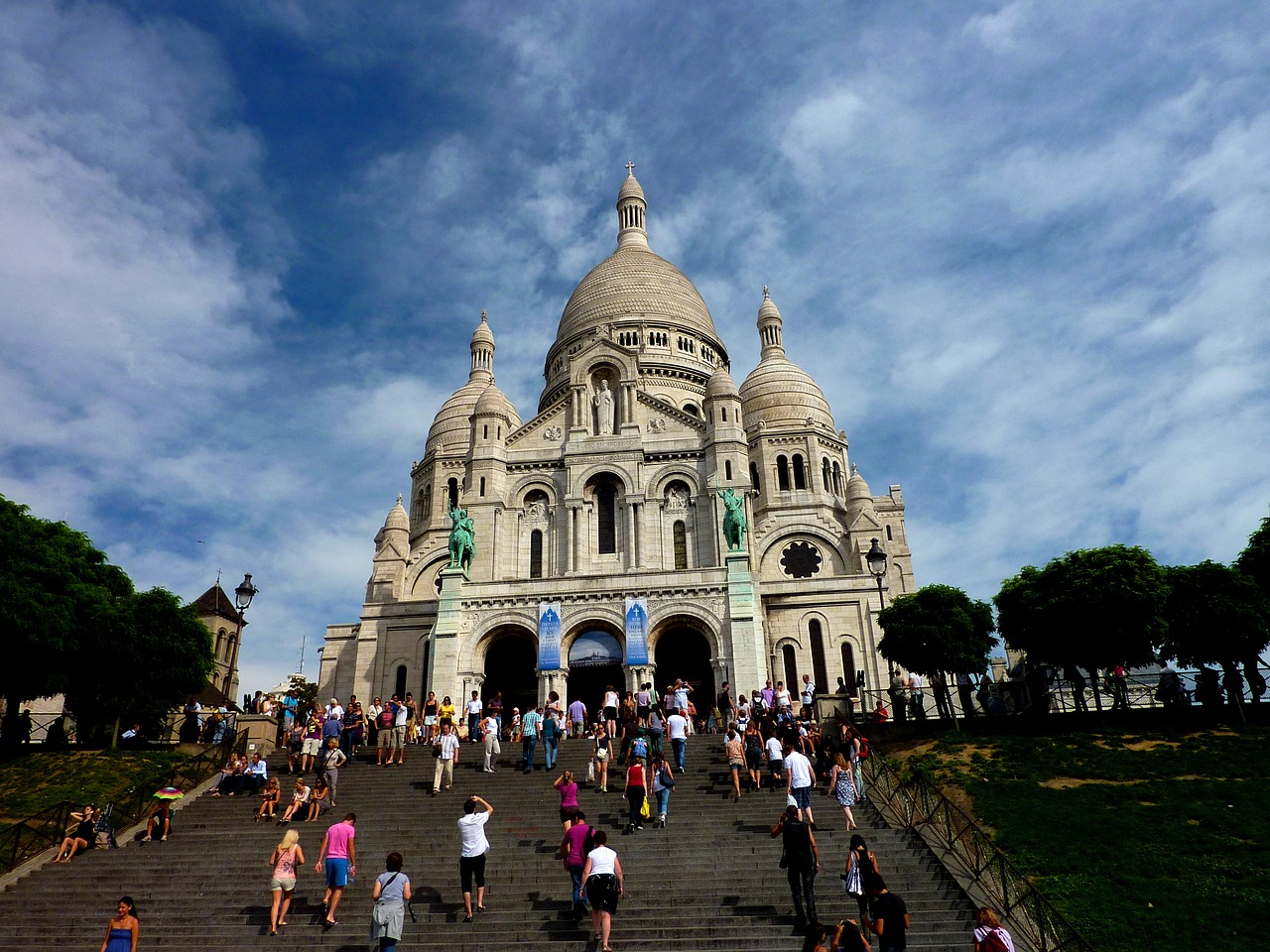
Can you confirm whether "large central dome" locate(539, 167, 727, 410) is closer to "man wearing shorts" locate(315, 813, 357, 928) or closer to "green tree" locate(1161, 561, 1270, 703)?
"green tree" locate(1161, 561, 1270, 703)

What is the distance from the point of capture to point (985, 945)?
10883 mm

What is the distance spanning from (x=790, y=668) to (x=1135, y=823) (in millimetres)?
25046

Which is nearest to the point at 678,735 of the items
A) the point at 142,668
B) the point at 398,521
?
the point at 142,668

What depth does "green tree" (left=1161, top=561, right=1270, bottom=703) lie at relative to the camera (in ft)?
95.1

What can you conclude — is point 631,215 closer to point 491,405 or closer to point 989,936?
point 491,405

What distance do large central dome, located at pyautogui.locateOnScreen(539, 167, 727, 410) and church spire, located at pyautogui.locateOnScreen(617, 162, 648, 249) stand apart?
14.1ft

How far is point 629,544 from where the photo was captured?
135ft

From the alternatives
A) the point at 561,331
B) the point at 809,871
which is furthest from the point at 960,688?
the point at 561,331

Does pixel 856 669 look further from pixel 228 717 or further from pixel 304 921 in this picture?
pixel 304 921

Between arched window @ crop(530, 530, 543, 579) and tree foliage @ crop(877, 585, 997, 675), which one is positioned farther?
arched window @ crop(530, 530, 543, 579)

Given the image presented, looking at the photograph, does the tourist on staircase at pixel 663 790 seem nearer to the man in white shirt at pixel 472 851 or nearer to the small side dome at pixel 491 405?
the man in white shirt at pixel 472 851

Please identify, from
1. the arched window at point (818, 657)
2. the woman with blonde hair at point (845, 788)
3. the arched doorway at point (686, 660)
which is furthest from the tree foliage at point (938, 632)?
the woman with blonde hair at point (845, 788)

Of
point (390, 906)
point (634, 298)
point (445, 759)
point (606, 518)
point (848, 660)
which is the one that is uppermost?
point (634, 298)

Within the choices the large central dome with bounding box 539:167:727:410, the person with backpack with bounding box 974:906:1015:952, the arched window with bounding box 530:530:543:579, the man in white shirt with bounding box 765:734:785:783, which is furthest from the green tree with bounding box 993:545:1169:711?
the large central dome with bounding box 539:167:727:410
